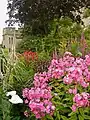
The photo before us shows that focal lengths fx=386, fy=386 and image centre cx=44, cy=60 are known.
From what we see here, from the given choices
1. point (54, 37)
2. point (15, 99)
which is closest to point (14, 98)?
point (15, 99)

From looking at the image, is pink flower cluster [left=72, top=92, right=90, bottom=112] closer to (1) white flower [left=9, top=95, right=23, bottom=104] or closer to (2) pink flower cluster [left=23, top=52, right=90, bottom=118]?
(2) pink flower cluster [left=23, top=52, right=90, bottom=118]

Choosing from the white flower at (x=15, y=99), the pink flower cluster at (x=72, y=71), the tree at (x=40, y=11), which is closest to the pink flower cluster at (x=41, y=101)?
the pink flower cluster at (x=72, y=71)

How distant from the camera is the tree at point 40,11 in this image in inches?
392

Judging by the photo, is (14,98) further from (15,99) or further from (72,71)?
(72,71)

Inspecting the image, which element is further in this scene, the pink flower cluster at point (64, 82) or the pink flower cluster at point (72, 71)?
the pink flower cluster at point (72, 71)

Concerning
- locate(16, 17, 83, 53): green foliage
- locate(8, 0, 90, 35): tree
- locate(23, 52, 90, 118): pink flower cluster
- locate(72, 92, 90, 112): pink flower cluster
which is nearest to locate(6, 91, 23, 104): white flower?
locate(23, 52, 90, 118): pink flower cluster

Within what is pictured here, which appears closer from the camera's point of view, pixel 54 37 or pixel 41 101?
pixel 41 101

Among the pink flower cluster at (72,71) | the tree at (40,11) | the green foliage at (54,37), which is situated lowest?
the green foliage at (54,37)

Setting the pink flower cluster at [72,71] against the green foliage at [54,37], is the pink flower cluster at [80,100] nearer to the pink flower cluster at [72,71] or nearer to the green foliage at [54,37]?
the pink flower cluster at [72,71]

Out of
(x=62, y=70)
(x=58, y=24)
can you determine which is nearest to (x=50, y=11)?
(x=58, y=24)

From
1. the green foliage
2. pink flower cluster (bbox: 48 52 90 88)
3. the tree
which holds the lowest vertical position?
the green foliage

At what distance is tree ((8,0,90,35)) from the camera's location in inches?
392

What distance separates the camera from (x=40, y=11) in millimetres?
10078

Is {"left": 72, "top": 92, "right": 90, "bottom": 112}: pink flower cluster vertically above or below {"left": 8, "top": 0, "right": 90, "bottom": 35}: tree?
below
